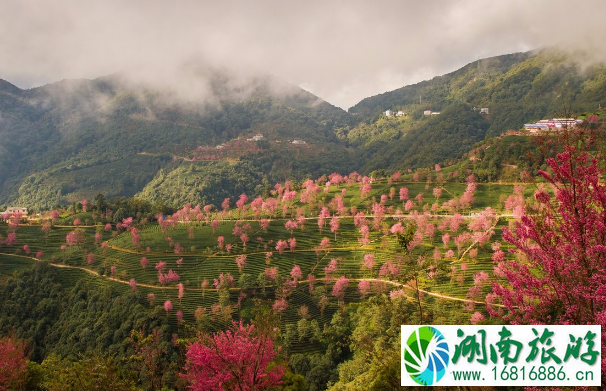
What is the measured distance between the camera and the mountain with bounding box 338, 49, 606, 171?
285 feet

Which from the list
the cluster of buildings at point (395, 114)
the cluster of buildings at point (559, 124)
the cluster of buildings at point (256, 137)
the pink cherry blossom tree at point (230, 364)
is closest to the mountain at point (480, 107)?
the cluster of buildings at point (395, 114)

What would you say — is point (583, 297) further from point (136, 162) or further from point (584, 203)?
point (136, 162)

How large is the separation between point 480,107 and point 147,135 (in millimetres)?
104859

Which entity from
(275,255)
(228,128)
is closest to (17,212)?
(275,255)

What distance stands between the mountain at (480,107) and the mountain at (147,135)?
54.7ft

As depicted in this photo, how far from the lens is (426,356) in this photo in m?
5.42

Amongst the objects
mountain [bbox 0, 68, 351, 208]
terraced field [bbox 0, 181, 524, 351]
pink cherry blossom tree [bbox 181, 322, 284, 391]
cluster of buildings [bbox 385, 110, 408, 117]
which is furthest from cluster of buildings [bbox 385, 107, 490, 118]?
pink cherry blossom tree [bbox 181, 322, 284, 391]

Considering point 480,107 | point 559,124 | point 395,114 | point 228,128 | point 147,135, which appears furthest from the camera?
point 395,114

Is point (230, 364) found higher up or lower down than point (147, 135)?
lower down

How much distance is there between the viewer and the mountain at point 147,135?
9475 cm

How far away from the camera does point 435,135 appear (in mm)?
98688

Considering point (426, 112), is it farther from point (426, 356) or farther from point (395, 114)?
point (426, 356)

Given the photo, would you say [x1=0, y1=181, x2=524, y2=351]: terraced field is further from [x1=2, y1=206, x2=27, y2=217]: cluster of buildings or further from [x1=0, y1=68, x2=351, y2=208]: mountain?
[x1=0, y1=68, x2=351, y2=208]: mountain

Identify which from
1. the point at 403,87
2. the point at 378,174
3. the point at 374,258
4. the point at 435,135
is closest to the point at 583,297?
the point at 374,258
